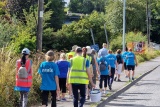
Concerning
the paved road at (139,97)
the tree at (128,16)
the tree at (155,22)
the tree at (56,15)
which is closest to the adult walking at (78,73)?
the paved road at (139,97)

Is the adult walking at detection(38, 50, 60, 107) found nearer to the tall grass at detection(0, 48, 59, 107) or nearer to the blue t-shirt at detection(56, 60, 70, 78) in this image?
the tall grass at detection(0, 48, 59, 107)

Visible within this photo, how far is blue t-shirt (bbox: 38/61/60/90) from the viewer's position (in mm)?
10430

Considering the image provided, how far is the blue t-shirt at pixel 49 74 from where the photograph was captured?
411 inches

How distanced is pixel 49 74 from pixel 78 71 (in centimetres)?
90

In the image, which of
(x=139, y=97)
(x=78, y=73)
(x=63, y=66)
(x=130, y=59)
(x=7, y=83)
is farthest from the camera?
(x=130, y=59)

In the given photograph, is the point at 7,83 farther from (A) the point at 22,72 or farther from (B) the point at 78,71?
(B) the point at 78,71

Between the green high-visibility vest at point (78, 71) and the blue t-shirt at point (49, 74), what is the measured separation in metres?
0.64

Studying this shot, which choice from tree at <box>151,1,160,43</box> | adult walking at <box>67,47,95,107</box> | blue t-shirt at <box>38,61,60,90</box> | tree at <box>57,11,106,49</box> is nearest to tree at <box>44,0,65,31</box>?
tree at <box>57,11,106,49</box>

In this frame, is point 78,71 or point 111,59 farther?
point 111,59

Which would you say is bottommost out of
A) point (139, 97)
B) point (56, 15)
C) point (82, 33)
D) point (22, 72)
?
point (139, 97)

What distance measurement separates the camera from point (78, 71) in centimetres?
1099

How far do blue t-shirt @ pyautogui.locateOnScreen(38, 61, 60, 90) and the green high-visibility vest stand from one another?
2.11ft

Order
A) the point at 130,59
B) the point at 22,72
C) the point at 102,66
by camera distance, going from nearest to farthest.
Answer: the point at 22,72, the point at 102,66, the point at 130,59

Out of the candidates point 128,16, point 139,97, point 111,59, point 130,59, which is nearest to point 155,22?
point 128,16
